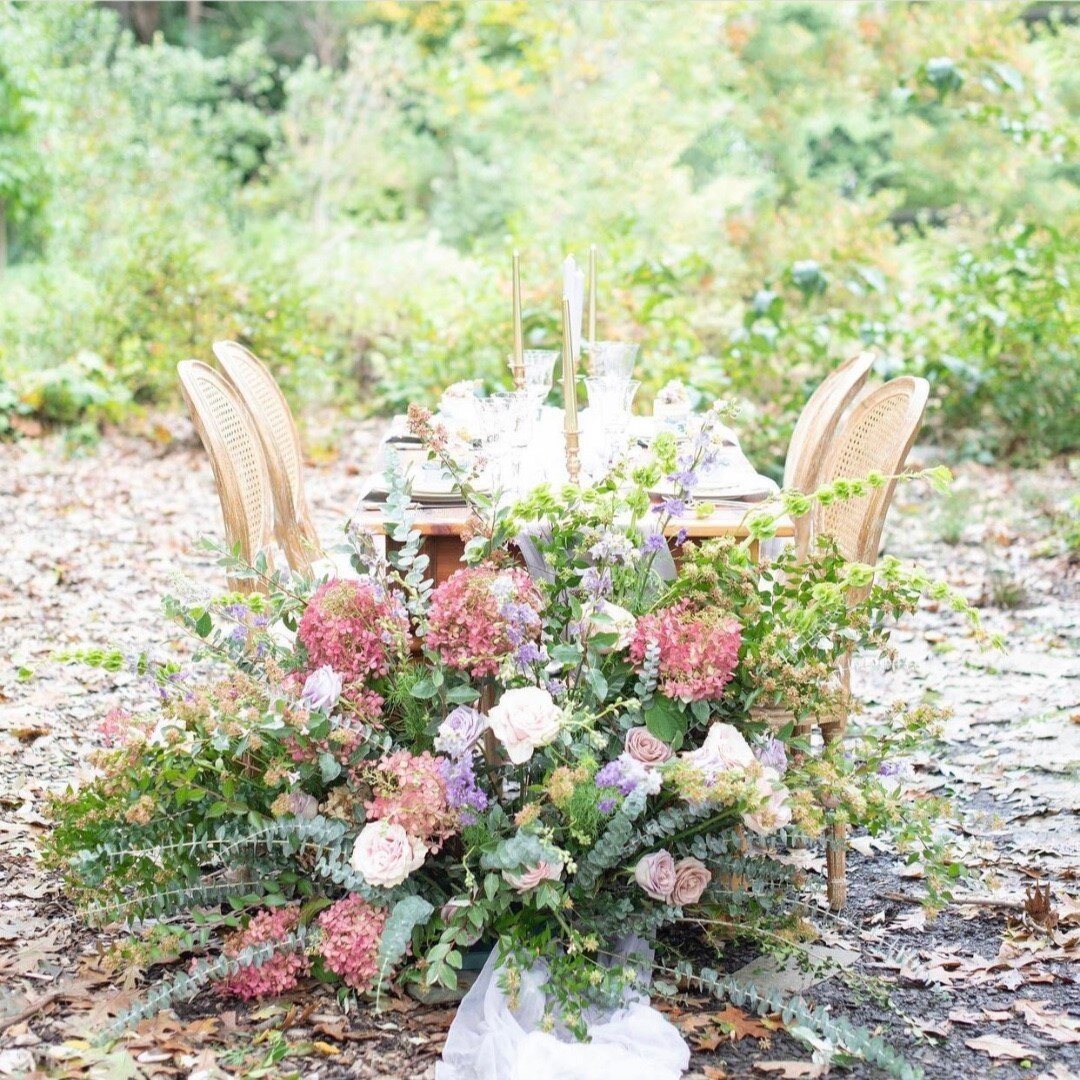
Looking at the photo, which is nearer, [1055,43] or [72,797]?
[72,797]

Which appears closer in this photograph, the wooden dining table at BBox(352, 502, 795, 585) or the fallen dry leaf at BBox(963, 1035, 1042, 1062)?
the fallen dry leaf at BBox(963, 1035, 1042, 1062)

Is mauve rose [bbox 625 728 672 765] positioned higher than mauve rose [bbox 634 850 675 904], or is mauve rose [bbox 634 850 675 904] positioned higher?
mauve rose [bbox 625 728 672 765]

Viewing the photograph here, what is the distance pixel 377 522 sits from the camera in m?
2.40

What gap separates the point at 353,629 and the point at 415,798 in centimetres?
31

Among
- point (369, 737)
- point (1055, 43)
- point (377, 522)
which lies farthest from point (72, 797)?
point (1055, 43)

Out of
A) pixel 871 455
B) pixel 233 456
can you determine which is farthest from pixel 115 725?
pixel 871 455

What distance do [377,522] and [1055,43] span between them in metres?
8.17

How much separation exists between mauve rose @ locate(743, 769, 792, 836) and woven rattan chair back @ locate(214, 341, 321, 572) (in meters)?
1.16

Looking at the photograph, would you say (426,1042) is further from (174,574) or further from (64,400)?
(64,400)

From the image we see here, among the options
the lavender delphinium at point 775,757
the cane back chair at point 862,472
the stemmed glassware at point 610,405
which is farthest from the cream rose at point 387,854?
the stemmed glassware at point 610,405

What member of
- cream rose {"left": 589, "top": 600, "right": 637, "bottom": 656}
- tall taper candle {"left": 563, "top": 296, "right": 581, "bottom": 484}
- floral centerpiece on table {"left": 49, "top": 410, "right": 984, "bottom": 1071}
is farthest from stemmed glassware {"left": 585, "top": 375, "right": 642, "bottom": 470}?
cream rose {"left": 589, "top": 600, "right": 637, "bottom": 656}

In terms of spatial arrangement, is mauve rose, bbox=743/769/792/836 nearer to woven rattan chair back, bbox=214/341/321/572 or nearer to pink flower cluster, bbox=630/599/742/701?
pink flower cluster, bbox=630/599/742/701

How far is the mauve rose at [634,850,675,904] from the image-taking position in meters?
2.14

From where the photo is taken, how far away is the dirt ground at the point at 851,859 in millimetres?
2049
